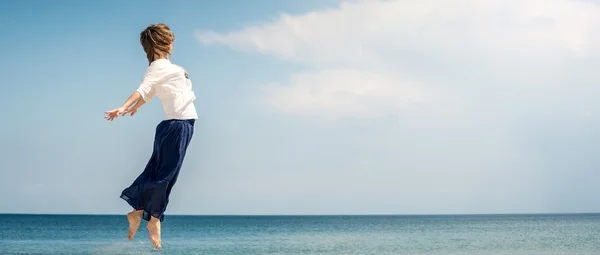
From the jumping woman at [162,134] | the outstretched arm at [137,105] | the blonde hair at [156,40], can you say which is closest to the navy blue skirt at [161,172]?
the jumping woman at [162,134]

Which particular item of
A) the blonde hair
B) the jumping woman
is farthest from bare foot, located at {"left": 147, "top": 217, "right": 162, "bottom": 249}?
the blonde hair

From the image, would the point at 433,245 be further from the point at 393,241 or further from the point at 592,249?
the point at 592,249

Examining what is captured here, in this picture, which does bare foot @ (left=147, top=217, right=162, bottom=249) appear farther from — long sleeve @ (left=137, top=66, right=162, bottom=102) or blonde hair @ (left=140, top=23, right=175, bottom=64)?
blonde hair @ (left=140, top=23, right=175, bottom=64)

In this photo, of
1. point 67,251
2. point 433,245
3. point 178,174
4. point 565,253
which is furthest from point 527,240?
point 178,174

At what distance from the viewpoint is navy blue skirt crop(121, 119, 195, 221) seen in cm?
534

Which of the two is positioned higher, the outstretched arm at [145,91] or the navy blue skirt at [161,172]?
the outstretched arm at [145,91]

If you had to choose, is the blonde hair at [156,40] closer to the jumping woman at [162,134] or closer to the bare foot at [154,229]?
the jumping woman at [162,134]

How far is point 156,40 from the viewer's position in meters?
5.23

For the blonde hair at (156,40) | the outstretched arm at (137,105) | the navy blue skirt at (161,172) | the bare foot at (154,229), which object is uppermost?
the blonde hair at (156,40)

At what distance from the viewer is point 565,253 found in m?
40.6

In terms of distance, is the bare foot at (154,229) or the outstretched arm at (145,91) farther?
the bare foot at (154,229)

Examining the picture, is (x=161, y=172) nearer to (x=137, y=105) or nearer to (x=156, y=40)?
(x=137, y=105)

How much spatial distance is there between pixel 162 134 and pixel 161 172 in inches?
11.5

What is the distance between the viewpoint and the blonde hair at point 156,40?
17.1ft
